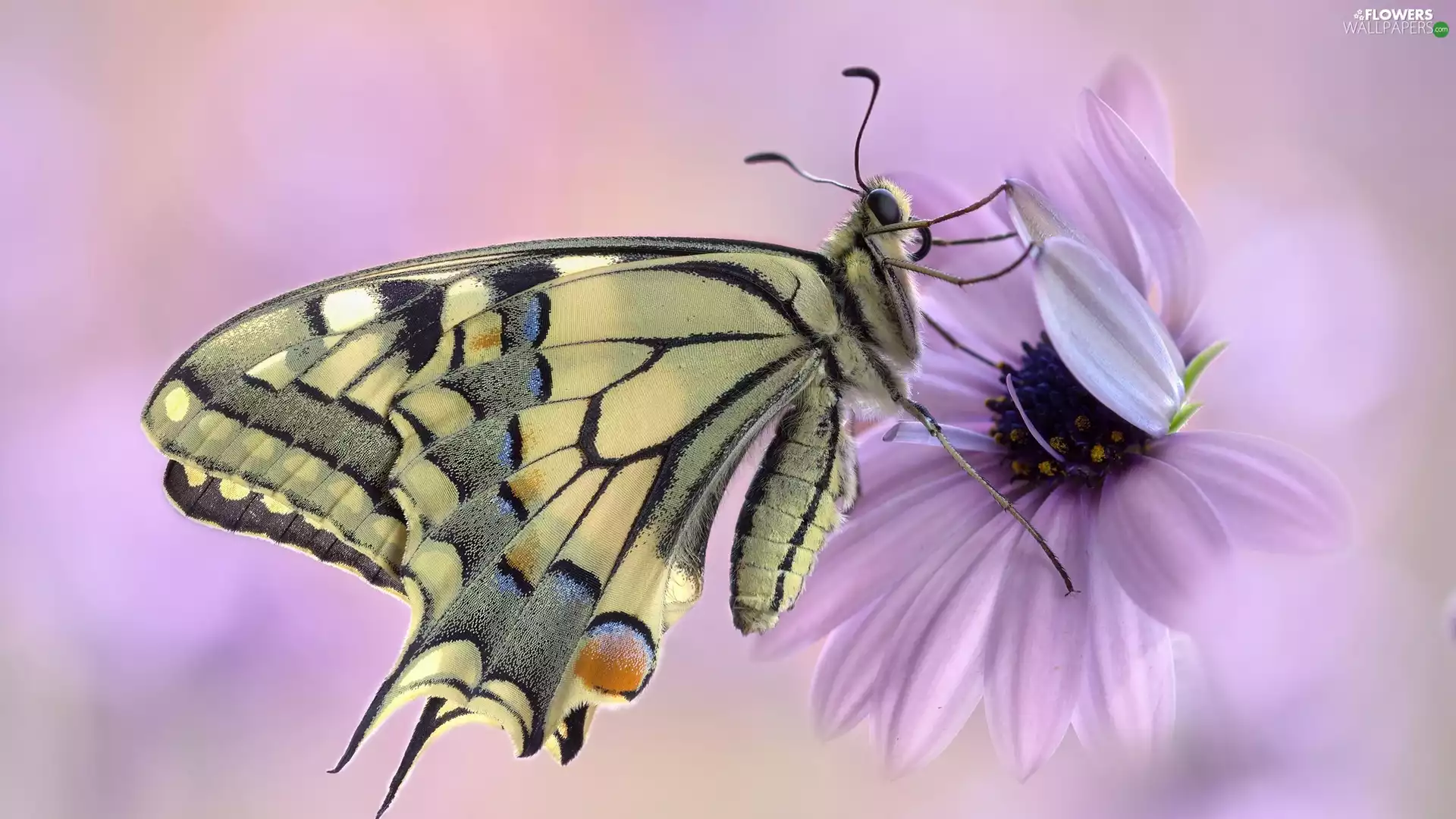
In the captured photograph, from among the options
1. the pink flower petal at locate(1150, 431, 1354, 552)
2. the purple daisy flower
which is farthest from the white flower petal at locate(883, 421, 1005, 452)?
the pink flower petal at locate(1150, 431, 1354, 552)

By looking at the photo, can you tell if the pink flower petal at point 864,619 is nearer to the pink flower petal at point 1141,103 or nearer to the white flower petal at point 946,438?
the white flower petal at point 946,438

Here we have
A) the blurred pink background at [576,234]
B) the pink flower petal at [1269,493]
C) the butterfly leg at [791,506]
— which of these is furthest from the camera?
the blurred pink background at [576,234]

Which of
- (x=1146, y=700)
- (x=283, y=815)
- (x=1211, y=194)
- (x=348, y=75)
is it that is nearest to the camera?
(x=1146, y=700)

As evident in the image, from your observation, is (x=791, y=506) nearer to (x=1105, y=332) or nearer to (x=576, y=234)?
(x=1105, y=332)

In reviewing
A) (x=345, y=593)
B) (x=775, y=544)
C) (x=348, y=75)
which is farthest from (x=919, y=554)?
(x=348, y=75)

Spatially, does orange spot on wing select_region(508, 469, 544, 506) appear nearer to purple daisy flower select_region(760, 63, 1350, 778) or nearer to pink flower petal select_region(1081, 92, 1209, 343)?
purple daisy flower select_region(760, 63, 1350, 778)

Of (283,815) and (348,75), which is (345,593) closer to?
(283,815)

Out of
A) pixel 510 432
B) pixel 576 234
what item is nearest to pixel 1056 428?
pixel 510 432

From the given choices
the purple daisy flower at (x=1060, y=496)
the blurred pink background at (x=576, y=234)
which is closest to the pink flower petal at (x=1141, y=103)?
the purple daisy flower at (x=1060, y=496)
